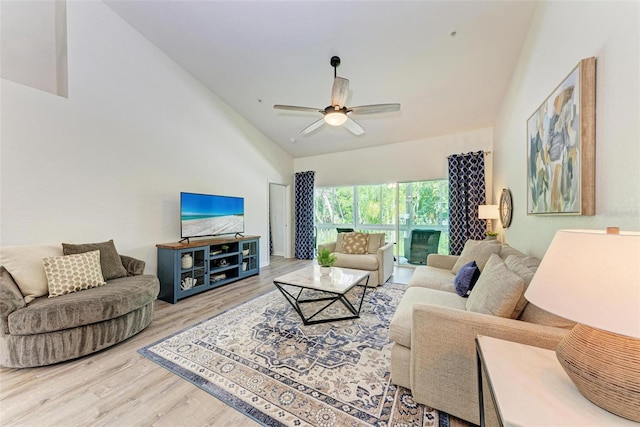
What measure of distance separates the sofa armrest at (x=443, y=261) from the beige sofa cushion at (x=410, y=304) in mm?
1036

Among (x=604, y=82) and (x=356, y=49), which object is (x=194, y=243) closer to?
(x=356, y=49)

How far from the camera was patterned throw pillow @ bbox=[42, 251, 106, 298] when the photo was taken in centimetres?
218

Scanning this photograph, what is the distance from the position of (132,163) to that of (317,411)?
359cm

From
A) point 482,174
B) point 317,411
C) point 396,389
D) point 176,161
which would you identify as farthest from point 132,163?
point 482,174

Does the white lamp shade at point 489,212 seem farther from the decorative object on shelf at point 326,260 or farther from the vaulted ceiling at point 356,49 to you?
the decorative object on shelf at point 326,260

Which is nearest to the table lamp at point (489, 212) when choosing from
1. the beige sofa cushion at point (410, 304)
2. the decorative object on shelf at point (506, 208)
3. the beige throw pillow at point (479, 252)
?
the decorative object on shelf at point (506, 208)

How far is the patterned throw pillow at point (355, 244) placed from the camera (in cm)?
427

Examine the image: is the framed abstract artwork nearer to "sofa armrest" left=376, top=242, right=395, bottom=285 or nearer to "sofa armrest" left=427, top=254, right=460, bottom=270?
"sofa armrest" left=427, top=254, right=460, bottom=270

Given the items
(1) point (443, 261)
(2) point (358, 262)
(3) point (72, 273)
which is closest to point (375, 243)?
(2) point (358, 262)

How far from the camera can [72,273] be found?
7.47 feet

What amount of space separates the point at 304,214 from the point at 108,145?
13.0 ft

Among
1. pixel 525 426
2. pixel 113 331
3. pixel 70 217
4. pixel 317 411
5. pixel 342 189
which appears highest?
pixel 342 189

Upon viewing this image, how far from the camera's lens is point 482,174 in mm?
4371

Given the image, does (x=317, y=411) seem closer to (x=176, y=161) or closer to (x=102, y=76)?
(x=176, y=161)
